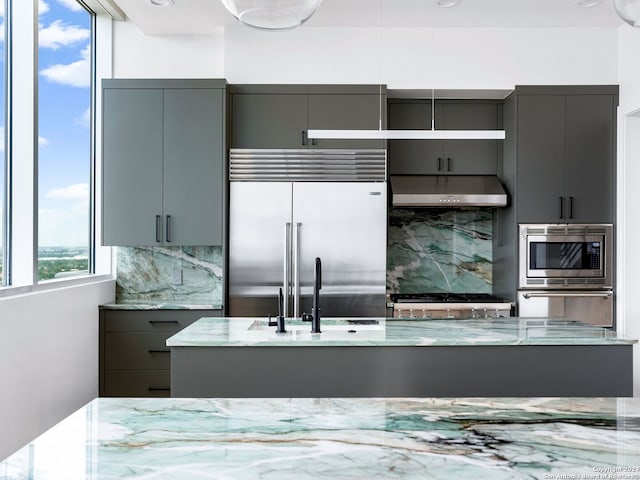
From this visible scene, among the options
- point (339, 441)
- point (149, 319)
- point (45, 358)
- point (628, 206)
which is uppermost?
point (628, 206)

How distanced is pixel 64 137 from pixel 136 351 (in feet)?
5.43

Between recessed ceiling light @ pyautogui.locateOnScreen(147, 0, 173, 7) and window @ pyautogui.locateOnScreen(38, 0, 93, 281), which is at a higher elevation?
recessed ceiling light @ pyautogui.locateOnScreen(147, 0, 173, 7)

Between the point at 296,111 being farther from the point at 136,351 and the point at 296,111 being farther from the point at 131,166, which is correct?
the point at 136,351

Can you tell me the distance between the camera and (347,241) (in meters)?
4.31

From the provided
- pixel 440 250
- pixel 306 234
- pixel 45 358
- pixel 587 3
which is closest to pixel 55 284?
pixel 45 358

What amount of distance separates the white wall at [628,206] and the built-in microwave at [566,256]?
0.33 feet

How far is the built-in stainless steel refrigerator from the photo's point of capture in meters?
4.31

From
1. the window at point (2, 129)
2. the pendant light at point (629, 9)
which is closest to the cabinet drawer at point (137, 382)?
the window at point (2, 129)

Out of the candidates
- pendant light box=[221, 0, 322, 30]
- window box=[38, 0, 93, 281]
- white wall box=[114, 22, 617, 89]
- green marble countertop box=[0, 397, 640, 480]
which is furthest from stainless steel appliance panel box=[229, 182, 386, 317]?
pendant light box=[221, 0, 322, 30]

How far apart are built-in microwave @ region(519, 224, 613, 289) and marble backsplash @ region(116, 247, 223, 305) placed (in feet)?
8.16

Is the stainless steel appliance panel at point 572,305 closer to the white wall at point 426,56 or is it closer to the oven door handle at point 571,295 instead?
the oven door handle at point 571,295

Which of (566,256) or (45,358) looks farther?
(566,256)

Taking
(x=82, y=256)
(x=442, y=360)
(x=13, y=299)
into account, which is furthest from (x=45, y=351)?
(x=442, y=360)

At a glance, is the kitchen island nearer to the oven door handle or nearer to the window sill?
the window sill
